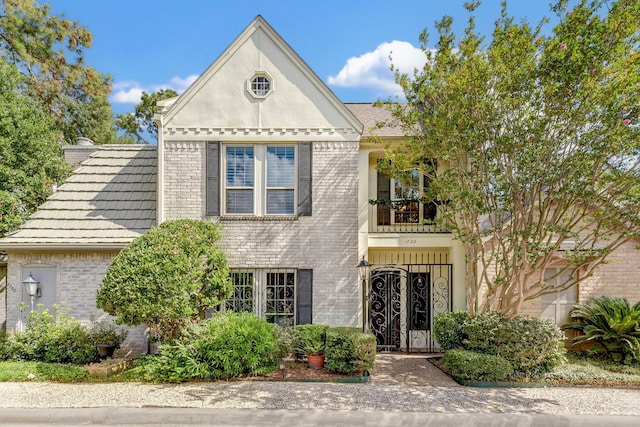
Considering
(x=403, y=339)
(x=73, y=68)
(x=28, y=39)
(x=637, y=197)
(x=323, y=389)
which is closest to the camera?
(x=323, y=389)

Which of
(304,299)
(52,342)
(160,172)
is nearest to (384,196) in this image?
(304,299)

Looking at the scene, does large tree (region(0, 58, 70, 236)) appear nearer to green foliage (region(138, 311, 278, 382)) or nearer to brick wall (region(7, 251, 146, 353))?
brick wall (region(7, 251, 146, 353))

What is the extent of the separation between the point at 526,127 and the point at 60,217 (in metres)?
11.3

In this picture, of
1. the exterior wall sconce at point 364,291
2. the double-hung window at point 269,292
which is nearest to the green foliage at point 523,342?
the exterior wall sconce at point 364,291

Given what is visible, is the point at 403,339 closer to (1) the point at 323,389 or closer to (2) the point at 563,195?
(1) the point at 323,389

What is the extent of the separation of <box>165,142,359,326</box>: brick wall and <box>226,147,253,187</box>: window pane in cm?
69

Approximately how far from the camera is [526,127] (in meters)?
8.05

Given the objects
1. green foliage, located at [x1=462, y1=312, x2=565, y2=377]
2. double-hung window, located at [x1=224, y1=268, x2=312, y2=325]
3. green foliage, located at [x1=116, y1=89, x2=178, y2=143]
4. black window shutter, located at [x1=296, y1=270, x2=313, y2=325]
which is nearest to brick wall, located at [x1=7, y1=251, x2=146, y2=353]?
double-hung window, located at [x1=224, y1=268, x2=312, y2=325]

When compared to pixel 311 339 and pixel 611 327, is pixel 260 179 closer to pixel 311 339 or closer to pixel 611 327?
pixel 311 339

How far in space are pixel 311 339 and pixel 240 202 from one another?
12.9 feet

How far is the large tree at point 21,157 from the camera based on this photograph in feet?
36.3

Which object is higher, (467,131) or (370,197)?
(467,131)

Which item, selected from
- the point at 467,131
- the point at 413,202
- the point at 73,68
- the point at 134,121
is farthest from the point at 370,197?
the point at 134,121

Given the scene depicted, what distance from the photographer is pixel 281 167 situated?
33.5 feet
